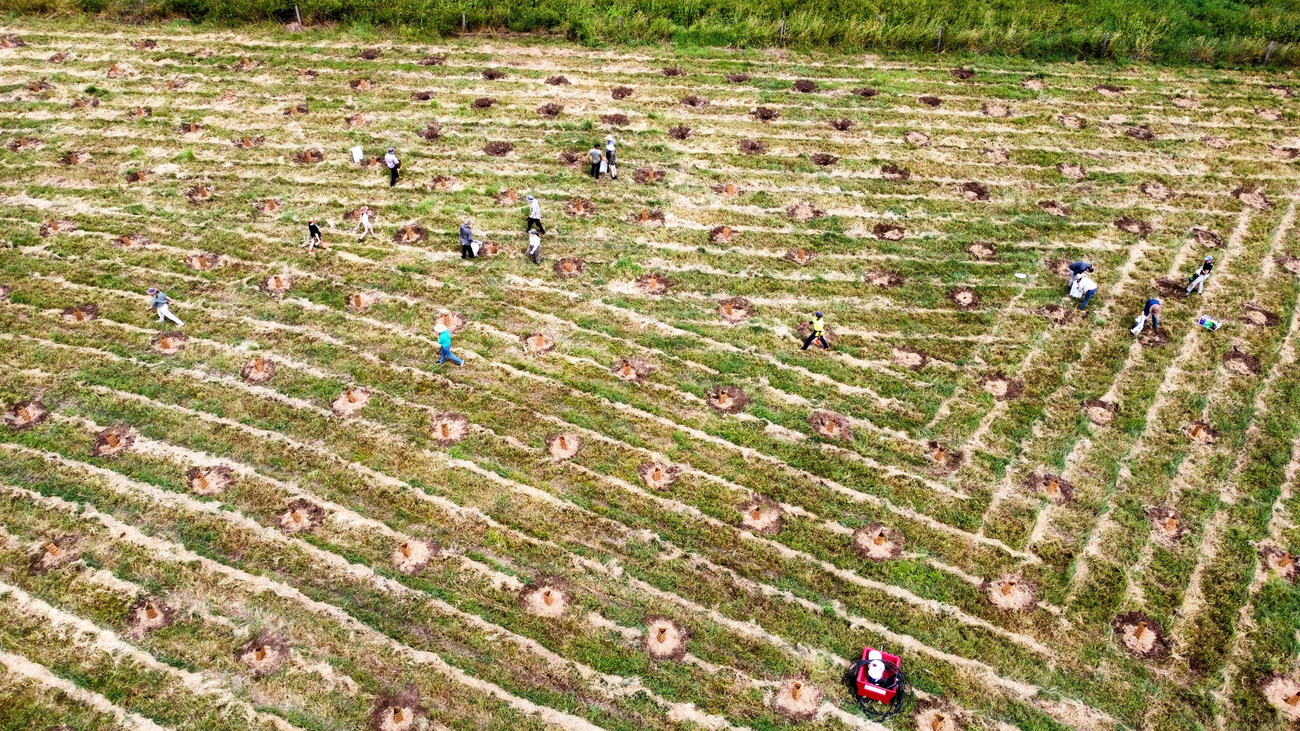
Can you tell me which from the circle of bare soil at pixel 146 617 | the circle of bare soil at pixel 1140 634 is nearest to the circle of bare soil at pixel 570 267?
the circle of bare soil at pixel 146 617

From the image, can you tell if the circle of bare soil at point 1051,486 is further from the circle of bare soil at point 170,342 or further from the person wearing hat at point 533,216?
the circle of bare soil at point 170,342

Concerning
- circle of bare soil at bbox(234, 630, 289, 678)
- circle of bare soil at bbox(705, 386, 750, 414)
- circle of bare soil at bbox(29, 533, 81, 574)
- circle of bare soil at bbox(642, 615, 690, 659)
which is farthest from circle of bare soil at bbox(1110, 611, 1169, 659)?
circle of bare soil at bbox(29, 533, 81, 574)

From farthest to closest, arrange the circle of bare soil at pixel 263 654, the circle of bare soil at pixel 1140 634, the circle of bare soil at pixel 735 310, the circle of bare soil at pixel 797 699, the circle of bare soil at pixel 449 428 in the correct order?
the circle of bare soil at pixel 735 310 < the circle of bare soil at pixel 449 428 < the circle of bare soil at pixel 1140 634 < the circle of bare soil at pixel 263 654 < the circle of bare soil at pixel 797 699

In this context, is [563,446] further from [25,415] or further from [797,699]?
[25,415]

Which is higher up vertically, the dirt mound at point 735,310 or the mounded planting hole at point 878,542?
the dirt mound at point 735,310

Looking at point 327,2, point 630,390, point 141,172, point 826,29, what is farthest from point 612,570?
point 327,2

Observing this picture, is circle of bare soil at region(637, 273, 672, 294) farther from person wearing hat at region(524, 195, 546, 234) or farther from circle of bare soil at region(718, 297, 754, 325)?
person wearing hat at region(524, 195, 546, 234)

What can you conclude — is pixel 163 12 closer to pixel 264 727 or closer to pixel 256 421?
pixel 256 421

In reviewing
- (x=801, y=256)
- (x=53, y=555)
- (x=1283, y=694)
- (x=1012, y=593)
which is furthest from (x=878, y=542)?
(x=53, y=555)
